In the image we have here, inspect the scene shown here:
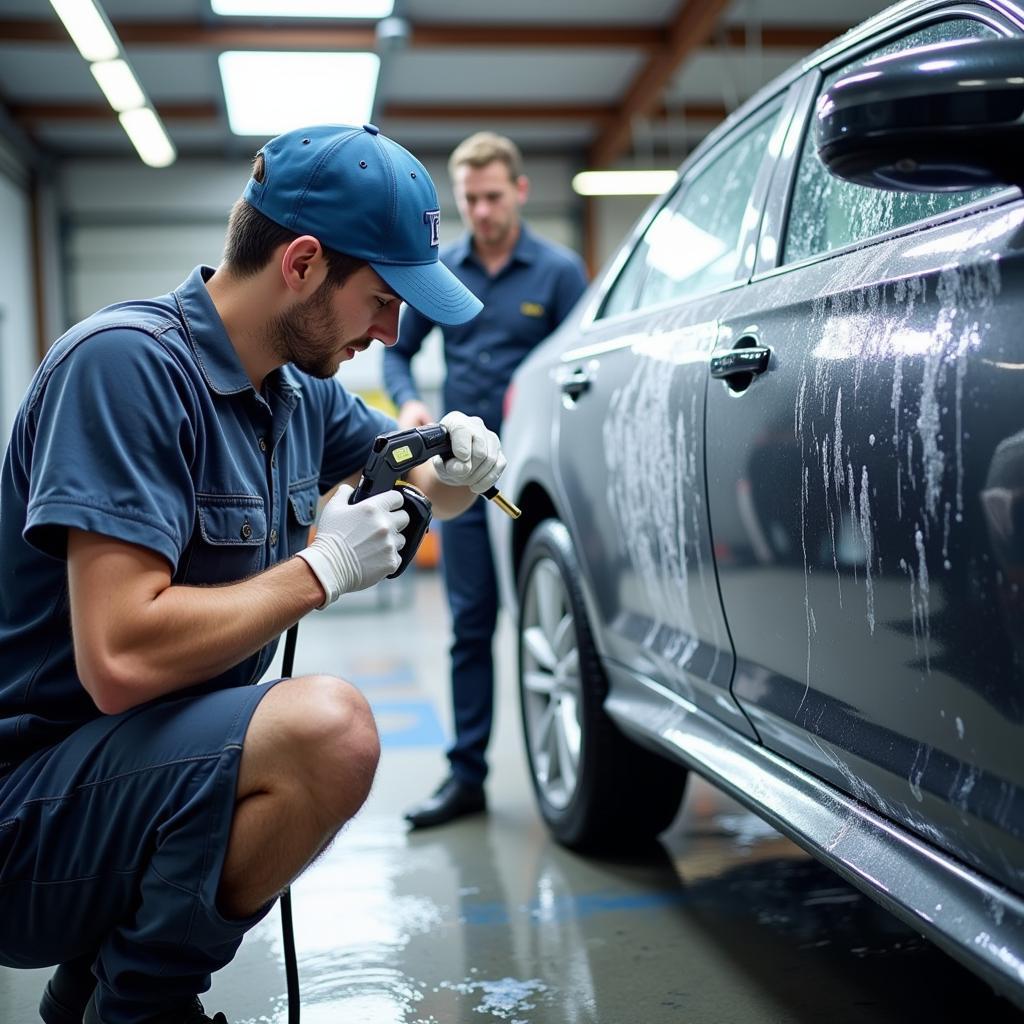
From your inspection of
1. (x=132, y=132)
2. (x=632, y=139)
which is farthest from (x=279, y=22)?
(x=632, y=139)

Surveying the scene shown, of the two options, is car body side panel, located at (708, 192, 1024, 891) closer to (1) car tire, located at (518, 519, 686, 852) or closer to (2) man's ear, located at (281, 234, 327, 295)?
(2) man's ear, located at (281, 234, 327, 295)

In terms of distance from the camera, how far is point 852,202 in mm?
1704

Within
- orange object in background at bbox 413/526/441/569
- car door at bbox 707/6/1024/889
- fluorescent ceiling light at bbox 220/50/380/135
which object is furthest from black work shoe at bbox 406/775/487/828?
orange object in background at bbox 413/526/441/569

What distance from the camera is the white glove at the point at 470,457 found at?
193cm

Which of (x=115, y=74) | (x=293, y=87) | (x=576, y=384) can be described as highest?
(x=293, y=87)

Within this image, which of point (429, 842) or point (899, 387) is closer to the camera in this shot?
point (899, 387)

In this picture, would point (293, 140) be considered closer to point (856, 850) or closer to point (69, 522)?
point (69, 522)

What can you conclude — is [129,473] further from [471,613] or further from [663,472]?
[471,613]

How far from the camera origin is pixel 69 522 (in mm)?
1378

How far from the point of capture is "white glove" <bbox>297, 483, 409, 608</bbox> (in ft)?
5.19

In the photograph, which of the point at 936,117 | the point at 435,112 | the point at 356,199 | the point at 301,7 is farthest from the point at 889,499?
the point at 435,112

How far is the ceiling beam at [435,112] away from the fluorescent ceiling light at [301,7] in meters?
2.47

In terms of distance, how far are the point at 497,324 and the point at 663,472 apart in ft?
4.79

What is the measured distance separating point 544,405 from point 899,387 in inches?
59.5
